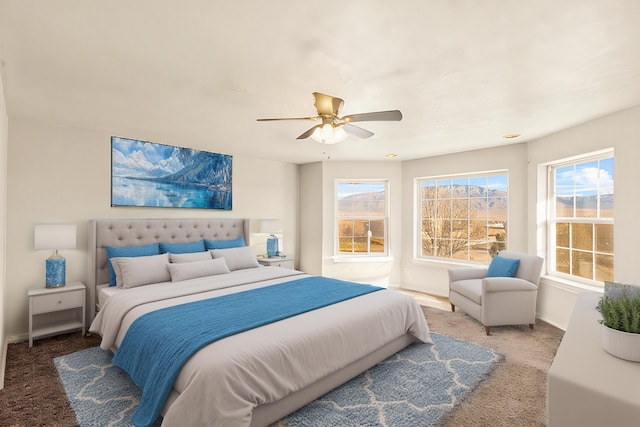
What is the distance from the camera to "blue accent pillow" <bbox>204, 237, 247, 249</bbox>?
4492mm

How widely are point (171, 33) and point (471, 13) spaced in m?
1.57

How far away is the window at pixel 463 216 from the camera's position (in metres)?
4.85

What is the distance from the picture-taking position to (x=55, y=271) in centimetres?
341

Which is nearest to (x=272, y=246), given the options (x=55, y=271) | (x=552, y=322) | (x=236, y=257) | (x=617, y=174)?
(x=236, y=257)

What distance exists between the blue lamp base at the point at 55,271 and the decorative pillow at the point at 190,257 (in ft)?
3.48

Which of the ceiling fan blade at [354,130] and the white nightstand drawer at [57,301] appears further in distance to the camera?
the white nightstand drawer at [57,301]

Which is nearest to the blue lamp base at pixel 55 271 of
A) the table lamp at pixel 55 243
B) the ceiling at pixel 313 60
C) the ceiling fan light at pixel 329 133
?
the table lamp at pixel 55 243

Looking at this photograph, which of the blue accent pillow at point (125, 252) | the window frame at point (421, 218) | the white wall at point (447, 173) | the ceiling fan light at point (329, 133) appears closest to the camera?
the ceiling fan light at point (329, 133)

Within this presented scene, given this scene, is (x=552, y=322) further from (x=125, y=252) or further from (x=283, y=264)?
(x=125, y=252)

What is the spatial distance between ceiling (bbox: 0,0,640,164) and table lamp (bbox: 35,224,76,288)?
1.12m

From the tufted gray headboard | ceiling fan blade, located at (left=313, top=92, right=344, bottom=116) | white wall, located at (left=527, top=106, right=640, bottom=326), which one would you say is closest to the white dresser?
ceiling fan blade, located at (left=313, top=92, right=344, bottom=116)

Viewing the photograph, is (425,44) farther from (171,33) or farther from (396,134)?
(396,134)

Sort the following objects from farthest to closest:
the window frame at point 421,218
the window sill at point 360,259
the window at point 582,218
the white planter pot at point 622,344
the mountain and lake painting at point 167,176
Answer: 1. the window sill at point 360,259
2. the window frame at point 421,218
3. the mountain and lake painting at point 167,176
4. the window at point 582,218
5. the white planter pot at point 622,344

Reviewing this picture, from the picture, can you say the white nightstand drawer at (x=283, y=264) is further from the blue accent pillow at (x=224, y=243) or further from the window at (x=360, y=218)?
the window at (x=360, y=218)
